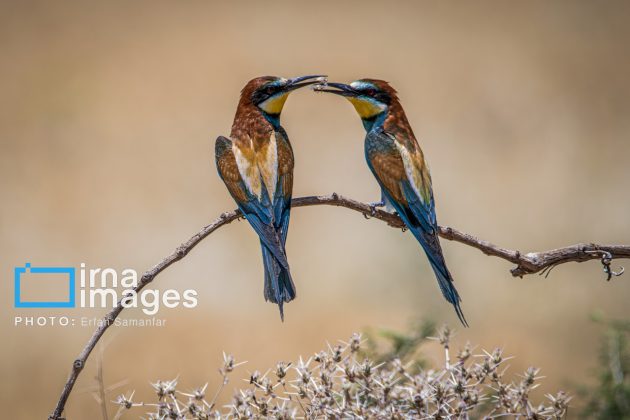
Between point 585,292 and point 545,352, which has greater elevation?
point 585,292

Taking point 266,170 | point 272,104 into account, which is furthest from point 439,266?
point 272,104

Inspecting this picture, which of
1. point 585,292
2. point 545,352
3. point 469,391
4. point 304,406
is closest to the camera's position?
point 469,391

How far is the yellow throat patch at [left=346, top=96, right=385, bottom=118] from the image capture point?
165 cm

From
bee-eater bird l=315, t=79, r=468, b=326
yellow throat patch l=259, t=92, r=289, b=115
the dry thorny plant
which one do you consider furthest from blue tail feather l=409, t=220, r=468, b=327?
yellow throat patch l=259, t=92, r=289, b=115

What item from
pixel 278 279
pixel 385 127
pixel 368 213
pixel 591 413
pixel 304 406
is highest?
pixel 385 127

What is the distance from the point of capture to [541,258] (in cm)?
139

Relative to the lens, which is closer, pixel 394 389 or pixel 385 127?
pixel 394 389

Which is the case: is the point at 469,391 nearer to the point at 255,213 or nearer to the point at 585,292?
the point at 255,213

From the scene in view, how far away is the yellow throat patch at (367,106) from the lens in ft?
5.42

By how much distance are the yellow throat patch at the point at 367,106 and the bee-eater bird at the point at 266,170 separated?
0.10 metres

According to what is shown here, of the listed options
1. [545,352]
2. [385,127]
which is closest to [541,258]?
[385,127]

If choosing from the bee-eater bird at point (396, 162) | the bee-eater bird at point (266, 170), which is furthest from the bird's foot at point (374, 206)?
the bee-eater bird at point (266, 170)

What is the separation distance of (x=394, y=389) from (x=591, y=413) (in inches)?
43.6

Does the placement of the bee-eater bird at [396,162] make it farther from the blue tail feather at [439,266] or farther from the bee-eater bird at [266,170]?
the bee-eater bird at [266,170]
